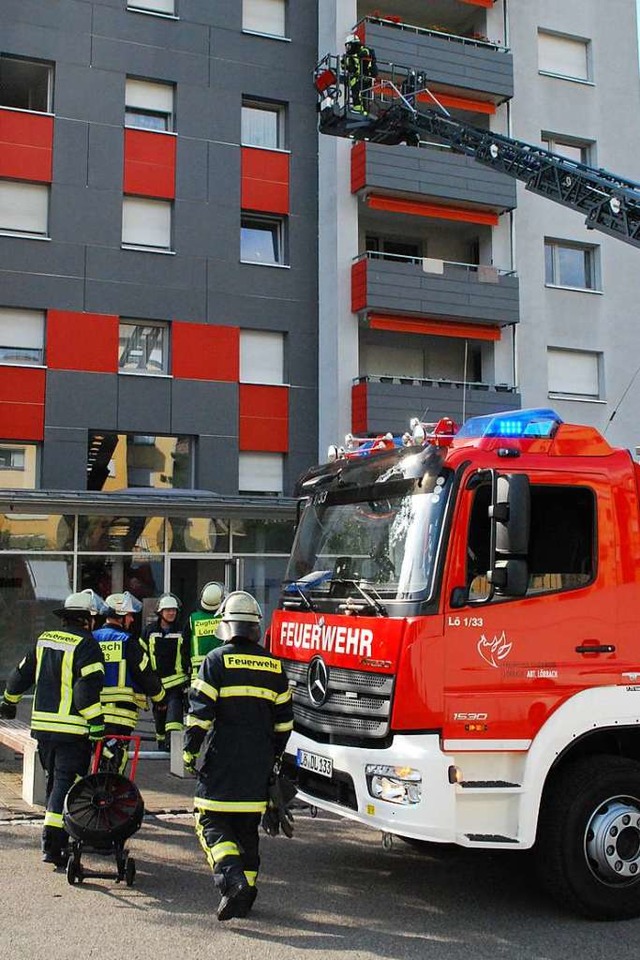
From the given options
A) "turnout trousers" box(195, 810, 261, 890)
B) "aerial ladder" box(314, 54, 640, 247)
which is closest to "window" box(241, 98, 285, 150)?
"aerial ladder" box(314, 54, 640, 247)

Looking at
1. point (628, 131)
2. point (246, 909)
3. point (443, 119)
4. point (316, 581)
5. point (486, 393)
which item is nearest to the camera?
point (246, 909)

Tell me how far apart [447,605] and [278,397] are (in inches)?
670

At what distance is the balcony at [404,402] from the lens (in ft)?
72.2

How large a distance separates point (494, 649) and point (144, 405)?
16.1m

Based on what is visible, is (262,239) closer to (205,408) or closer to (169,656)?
(205,408)

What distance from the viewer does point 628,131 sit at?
26578 mm

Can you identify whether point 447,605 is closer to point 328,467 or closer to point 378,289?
point 328,467

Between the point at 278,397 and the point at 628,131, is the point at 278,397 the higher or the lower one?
the lower one

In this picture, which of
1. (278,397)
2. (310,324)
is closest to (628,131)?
(310,324)

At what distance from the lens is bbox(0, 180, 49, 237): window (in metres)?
21.0

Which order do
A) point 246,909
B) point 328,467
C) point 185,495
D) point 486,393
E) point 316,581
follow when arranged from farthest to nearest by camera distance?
1. point 486,393
2. point 185,495
3. point 328,467
4. point 316,581
5. point 246,909

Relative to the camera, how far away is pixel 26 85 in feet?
71.6

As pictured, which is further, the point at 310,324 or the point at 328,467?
the point at 310,324

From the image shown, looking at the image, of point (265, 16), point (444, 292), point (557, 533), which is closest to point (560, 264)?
point (444, 292)
